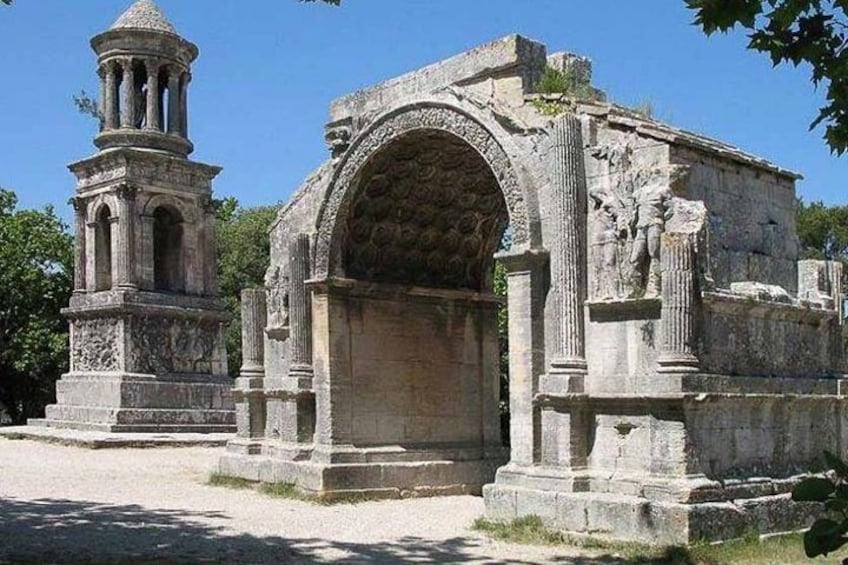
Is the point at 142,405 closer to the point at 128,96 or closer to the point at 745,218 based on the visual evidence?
the point at 128,96

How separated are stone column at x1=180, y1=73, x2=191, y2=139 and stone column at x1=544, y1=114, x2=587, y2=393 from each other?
51.0ft

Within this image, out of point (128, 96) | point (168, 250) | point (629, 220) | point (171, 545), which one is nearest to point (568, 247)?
point (629, 220)

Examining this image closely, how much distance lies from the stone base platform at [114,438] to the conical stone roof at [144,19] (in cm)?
918

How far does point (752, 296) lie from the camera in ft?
36.4

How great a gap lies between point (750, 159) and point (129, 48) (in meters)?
16.9

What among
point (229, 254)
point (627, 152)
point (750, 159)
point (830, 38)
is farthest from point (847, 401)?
point (229, 254)

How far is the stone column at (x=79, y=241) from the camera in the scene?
24.6 m

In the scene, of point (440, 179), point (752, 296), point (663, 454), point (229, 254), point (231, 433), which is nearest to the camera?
point (663, 454)

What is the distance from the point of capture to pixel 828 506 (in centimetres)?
317

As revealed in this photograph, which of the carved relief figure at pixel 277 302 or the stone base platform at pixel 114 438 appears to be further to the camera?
the stone base platform at pixel 114 438

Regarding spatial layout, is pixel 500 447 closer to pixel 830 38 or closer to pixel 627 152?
pixel 627 152

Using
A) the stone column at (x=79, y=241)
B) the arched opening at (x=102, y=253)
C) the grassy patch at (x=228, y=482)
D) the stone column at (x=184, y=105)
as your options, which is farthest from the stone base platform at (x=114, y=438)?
the stone column at (x=184, y=105)

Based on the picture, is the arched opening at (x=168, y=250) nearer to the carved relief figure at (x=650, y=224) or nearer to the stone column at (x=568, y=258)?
the stone column at (x=568, y=258)

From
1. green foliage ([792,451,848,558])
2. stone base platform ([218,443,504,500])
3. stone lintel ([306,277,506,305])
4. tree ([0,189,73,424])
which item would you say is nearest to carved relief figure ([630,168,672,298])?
stone lintel ([306,277,506,305])
